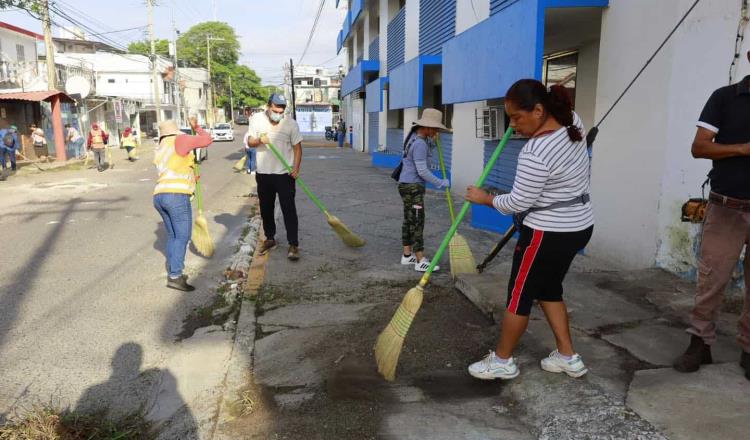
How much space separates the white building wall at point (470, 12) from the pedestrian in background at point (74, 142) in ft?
55.2

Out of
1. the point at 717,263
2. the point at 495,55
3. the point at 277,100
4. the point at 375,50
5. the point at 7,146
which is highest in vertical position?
the point at 375,50

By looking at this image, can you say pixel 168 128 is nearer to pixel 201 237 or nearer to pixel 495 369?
pixel 201 237

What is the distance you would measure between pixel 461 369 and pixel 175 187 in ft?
10.2

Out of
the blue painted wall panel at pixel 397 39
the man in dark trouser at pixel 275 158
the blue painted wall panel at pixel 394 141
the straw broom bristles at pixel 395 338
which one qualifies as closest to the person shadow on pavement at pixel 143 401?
the straw broom bristles at pixel 395 338

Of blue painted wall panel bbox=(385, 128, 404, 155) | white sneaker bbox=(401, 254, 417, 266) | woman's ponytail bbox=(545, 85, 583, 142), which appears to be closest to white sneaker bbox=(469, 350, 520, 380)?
woman's ponytail bbox=(545, 85, 583, 142)

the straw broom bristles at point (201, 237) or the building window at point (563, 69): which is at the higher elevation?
the building window at point (563, 69)

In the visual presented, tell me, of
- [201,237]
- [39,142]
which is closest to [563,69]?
[201,237]

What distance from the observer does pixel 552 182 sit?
9.06 feet

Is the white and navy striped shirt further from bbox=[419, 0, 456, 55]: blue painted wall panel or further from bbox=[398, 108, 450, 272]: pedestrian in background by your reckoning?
bbox=[419, 0, 456, 55]: blue painted wall panel

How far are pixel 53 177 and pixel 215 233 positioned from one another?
34.3 ft

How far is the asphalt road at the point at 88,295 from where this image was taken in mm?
3615

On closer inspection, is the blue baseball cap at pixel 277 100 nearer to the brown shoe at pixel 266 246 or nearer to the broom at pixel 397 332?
the brown shoe at pixel 266 246

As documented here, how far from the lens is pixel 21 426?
291cm

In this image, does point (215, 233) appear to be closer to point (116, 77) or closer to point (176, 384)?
point (176, 384)
